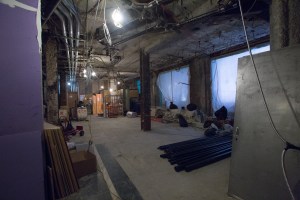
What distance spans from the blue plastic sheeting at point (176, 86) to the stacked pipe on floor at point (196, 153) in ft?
15.0

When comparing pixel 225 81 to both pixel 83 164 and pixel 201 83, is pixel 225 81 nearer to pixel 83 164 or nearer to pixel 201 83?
pixel 201 83

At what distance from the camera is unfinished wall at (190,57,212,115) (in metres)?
7.10

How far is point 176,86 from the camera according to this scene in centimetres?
891

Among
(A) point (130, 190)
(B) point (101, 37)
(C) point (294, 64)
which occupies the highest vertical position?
(B) point (101, 37)

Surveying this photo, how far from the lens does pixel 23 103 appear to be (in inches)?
63.8

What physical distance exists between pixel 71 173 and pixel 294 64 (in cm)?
272

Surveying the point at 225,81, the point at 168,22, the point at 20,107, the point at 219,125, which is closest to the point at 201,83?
the point at 225,81

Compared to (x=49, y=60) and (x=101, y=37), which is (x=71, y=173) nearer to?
(x=101, y=37)

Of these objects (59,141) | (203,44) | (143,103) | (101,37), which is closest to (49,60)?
(101,37)

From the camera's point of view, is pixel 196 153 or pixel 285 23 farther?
pixel 196 153

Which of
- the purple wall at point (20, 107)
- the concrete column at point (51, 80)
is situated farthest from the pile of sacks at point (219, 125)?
the concrete column at point (51, 80)

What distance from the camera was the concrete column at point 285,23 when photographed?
2076 mm

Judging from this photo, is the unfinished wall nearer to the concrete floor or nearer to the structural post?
the structural post

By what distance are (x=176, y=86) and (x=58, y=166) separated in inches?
292
